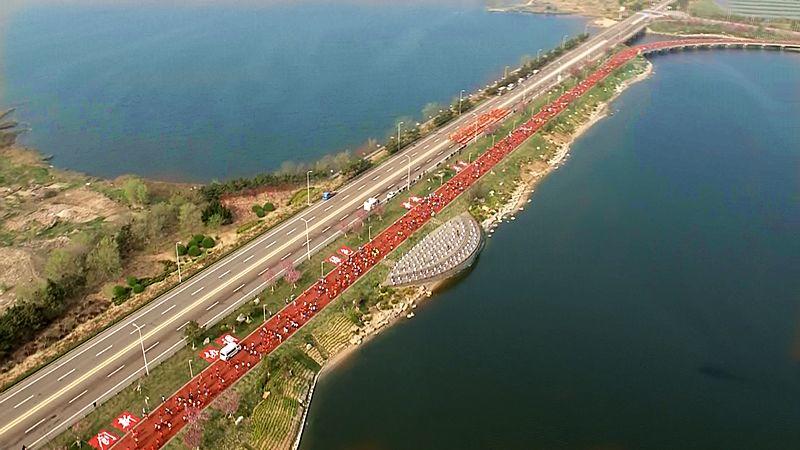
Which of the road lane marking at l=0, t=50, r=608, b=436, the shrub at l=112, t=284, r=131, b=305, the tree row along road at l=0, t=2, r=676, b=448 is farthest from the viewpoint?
the shrub at l=112, t=284, r=131, b=305

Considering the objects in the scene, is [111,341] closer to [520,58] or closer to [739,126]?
[739,126]

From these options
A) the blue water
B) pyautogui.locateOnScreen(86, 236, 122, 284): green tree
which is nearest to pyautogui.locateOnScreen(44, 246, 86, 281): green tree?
pyautogui.locateOnScreen(86, 236, 122, 284): green tree

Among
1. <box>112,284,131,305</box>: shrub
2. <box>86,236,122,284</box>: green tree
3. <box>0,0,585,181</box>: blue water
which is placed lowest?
<box>112,284,131,305</box>: shrub

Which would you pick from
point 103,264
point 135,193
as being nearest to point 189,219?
point 103,264

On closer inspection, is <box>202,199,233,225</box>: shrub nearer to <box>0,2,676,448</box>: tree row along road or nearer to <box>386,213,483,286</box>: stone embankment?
<box>0,2,676,448</box>: tree row along road

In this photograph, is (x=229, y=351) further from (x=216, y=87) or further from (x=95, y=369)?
(x=216, y=87)

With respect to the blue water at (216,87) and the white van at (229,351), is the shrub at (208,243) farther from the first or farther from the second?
the blue water at (216,87)

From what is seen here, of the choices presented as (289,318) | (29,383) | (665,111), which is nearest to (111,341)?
(29,383)

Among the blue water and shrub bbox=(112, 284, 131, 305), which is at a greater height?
the blue water
